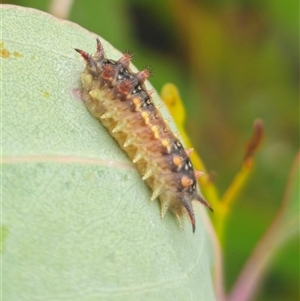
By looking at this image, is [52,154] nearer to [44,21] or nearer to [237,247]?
[44,21]

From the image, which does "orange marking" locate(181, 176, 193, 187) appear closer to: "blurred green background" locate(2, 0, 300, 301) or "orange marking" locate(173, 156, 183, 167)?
"orange marking" locate(173, 156, 183, 167)

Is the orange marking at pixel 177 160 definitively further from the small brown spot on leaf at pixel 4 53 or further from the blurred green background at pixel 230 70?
the blurred green background at pixel 230 70

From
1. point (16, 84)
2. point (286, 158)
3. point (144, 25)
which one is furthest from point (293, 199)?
point (144, 25)

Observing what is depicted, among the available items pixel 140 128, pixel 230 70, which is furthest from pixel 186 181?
pixel 230 70

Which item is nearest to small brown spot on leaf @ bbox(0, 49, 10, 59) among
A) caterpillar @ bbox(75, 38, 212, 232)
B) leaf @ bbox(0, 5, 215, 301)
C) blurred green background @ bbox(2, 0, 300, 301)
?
leaf @ bbox(0, 5, 215, 301)

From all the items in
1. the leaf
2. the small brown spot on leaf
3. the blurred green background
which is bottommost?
the blurred green background

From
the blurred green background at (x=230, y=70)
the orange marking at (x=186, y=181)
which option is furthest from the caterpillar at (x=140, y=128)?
the blurred green background at (x=230, y=70)
